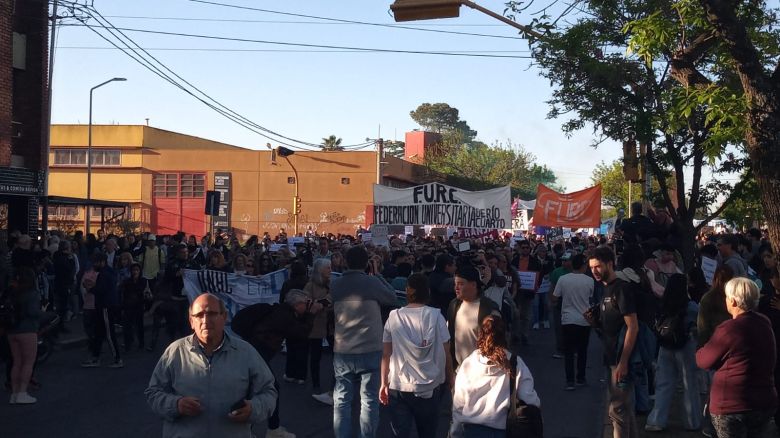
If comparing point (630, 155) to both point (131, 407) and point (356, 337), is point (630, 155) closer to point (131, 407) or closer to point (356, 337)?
point (356, 337)

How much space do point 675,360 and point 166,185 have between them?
160 feet

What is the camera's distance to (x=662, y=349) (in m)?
9.76

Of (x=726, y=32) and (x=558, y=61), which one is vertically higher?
(x=558, y=61)

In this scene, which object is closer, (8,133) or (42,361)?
(42,361)

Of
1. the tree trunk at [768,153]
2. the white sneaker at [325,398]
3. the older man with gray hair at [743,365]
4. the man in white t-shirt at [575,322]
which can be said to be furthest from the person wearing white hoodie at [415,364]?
the man in white t-shirt at [575,322]

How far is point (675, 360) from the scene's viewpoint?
9.72 m

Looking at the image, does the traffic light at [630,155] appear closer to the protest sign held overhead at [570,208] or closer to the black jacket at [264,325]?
the protest sign held overhead at [570,208]

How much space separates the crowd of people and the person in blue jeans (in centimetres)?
1

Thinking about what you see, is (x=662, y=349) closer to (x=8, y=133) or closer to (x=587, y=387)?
(x=587, y=387)

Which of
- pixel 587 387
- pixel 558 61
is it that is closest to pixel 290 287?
pixel 587 387

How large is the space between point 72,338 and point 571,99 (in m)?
9.92

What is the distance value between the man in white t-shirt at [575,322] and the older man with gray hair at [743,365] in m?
5.99

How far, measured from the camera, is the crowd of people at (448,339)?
523cm

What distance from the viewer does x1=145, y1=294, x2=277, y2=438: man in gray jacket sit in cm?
508
